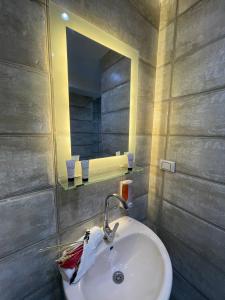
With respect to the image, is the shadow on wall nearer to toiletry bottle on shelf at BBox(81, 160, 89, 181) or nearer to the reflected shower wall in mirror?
the reflected shower wall in mirror

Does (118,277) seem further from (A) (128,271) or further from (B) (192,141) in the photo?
(B) (192,141)

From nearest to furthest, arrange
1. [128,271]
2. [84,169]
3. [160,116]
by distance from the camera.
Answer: [84,169] < [128,271] < [160,116]

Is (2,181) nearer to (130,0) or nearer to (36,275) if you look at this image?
(36,275)

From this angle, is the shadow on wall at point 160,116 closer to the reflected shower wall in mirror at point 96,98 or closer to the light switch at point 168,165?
the light switch at point 168,165

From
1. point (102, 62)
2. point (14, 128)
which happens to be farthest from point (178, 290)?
point (102, 62)

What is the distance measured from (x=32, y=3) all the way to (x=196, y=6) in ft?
2.77

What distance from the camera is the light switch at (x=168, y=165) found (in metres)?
0.95

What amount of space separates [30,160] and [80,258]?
48 centimetres

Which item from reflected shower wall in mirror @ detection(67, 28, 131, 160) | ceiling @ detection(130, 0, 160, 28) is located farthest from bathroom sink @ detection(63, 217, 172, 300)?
ceiling @ detection(130, 0, 160, 28)

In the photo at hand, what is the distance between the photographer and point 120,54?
2.72 feet

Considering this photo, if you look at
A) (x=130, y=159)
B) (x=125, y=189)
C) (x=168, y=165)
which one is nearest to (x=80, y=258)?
(x=125, y=189)

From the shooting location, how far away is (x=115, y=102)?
91cm

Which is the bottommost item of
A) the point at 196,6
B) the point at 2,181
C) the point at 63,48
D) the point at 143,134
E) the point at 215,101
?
the point at 2,181

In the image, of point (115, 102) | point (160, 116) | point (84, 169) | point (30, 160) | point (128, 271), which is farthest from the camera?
point (160, 116)
